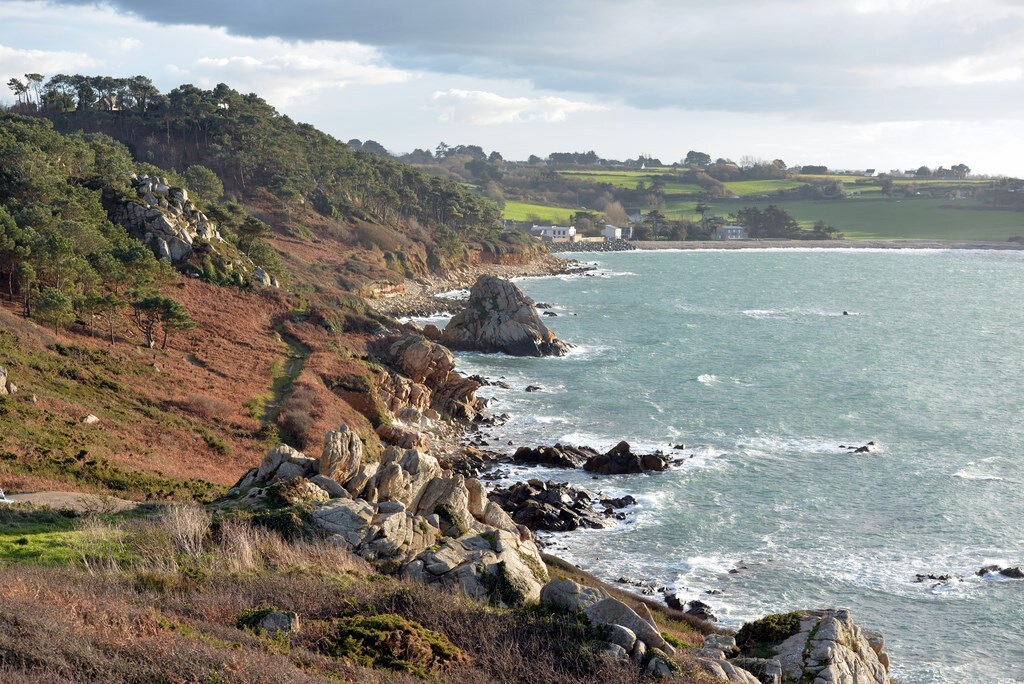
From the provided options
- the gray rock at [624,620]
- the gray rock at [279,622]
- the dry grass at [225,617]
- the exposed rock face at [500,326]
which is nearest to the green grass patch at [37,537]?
the dry grass at [225,617]

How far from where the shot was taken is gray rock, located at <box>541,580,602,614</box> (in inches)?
854

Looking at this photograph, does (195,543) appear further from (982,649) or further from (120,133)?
(120,133)

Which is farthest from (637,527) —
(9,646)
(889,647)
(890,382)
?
(890,382)

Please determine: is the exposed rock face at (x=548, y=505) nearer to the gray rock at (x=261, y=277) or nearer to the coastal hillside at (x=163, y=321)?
the coastal hillside at (x=163, y=321)

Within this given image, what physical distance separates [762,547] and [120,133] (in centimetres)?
12637

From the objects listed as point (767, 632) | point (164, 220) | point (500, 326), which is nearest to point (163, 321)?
point (164, 220)

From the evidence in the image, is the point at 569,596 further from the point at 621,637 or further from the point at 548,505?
the point at 548,505

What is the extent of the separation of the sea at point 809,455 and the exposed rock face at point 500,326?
2.63 metres

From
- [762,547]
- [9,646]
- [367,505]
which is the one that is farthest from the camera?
[762,547]

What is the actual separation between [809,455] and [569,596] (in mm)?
39863

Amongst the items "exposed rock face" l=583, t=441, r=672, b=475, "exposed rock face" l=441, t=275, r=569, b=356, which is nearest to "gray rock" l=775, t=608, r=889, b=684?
"exposed rock face" l=583, t=441, r=672, b=475

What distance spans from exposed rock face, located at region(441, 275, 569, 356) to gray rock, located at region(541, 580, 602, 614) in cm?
6658

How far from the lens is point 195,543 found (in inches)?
946

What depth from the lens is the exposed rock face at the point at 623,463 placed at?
54625 millimetres
